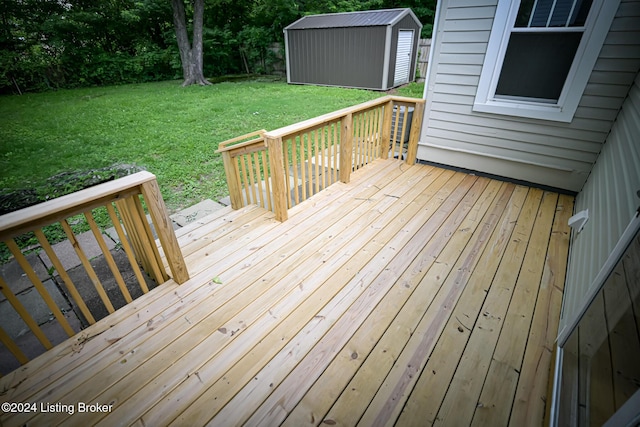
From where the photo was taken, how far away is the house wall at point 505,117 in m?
2.59

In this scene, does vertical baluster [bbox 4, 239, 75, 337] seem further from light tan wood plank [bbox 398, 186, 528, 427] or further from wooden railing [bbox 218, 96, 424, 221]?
light tan wood plank [bbox 398, 186, 528, 427]

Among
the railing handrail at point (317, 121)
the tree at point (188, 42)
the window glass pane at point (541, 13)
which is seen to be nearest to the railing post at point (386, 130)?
the railing handrail at point (317, 121)

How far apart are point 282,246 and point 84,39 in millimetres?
16686

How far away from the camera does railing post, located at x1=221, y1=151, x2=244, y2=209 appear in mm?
2988

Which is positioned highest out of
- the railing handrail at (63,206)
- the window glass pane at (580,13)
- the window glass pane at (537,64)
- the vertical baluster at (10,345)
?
the window glass pane at (580,13)

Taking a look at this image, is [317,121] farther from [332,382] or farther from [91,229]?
[332,382]

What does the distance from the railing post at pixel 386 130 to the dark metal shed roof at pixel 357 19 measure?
7060 mm

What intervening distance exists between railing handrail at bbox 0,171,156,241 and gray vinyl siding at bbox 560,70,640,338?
2526mm

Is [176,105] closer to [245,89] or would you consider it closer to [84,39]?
[245,89]

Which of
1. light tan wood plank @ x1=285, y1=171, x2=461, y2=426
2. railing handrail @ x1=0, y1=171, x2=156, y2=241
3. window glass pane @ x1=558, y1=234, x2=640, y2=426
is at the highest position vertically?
railing handrail @ x1=0, y1=171, x2=156, y2=241

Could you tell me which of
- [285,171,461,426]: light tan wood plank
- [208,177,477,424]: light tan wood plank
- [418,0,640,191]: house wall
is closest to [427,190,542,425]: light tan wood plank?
[285,171,461,426]: light tan wood plank

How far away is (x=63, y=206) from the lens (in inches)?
55.1

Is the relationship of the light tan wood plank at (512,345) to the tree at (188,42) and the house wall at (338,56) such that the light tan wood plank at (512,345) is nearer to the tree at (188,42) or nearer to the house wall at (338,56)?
the house wall at (338,56)

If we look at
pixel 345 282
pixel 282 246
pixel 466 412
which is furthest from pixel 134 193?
pixel 466 412
